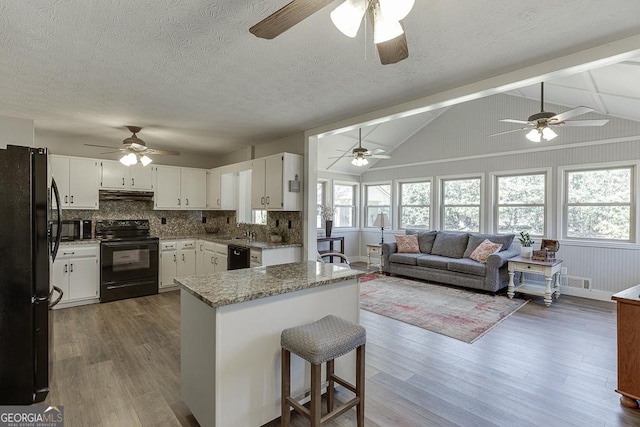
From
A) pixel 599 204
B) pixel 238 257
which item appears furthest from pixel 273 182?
pixel 599 204

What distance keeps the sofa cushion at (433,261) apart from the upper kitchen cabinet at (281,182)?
2831 mm

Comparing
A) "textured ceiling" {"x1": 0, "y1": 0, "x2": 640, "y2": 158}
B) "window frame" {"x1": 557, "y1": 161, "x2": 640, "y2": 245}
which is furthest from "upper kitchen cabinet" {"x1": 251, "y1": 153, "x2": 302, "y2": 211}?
"window frame" {"x1": 557, "y1": 161, "x2": 640, "y2": 245}

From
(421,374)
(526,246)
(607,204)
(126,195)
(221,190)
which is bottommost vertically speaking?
(421,374)

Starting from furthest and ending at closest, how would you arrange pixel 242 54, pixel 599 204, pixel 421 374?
1. pixel 599 204
2. pixel 421 374
3. pixel 242 54

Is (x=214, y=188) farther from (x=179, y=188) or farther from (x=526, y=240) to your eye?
(x=526, y=240)

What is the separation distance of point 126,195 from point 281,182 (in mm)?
2779

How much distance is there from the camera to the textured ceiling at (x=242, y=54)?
177cm

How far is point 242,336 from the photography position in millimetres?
1858

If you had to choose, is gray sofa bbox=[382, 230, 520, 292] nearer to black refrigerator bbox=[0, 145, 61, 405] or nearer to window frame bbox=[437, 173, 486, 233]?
window frame bbox=[437, 173, 486, 233]

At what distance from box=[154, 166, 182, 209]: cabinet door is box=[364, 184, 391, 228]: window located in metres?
4.61

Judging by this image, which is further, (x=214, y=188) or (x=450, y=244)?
(x=450, y=244)

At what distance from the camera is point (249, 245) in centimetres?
436

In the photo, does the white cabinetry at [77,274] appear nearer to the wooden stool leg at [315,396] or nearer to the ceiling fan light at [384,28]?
the wooden stool leg at [315,396]

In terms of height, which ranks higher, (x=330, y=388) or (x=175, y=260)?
(x=175, y=260)
